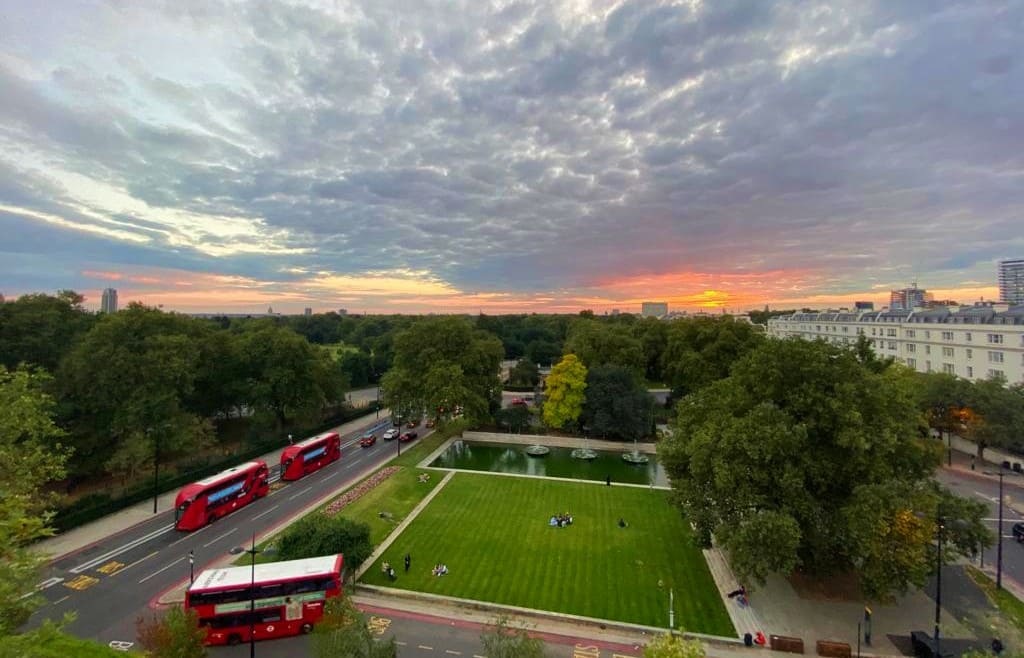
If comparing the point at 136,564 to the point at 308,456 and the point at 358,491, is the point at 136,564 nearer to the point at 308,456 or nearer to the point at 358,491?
the point at 358,491

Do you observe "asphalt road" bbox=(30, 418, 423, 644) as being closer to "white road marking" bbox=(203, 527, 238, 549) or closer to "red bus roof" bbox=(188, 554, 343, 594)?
"white road marking" bbox=(203, 527, 238, 549)

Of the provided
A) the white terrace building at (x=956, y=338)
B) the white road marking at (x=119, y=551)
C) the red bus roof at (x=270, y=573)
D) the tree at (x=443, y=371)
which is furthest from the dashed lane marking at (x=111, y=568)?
the white terrace building at (x=956, y=338)

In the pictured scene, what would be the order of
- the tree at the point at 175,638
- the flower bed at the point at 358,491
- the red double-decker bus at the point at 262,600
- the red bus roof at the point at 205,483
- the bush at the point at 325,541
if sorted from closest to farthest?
the tree at the point at 175,638, the red double-decker bus at the point at 262,600, the bush at the point at 325,541, the red bus roof at the point at 205,483, the flower bed at the point at 358,491

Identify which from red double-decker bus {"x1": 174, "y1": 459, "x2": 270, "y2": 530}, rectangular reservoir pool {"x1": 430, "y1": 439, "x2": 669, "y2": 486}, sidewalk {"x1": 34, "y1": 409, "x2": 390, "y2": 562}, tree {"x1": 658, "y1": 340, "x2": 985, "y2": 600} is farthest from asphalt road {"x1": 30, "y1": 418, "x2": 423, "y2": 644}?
tree {"x1": 658, "y1": 340, "x2": 985, "y2": 600}

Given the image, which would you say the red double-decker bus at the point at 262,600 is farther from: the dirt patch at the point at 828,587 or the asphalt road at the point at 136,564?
the dirt patch at the point at 828,587

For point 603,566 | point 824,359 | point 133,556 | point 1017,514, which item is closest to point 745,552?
point 603,566
